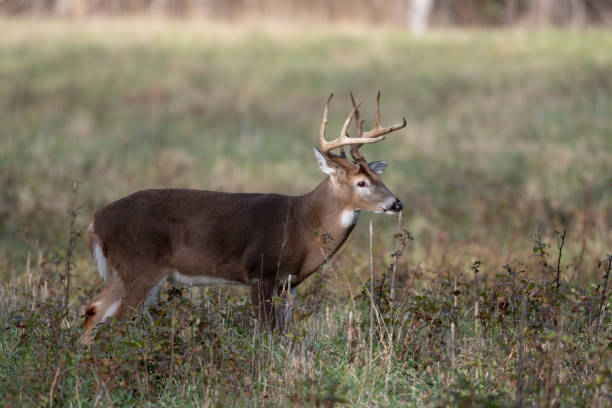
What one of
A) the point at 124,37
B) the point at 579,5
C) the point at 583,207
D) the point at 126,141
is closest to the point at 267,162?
the point at 126,141

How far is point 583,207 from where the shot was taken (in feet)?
35.4

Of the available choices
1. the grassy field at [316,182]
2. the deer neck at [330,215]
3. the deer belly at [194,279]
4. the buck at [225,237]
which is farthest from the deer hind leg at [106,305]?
the deer neck at [330,215]

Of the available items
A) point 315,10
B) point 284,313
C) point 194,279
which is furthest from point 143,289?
point 315,10

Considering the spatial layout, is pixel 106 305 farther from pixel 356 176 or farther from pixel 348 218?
pixel 356 176

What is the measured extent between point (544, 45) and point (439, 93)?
5.92 meters

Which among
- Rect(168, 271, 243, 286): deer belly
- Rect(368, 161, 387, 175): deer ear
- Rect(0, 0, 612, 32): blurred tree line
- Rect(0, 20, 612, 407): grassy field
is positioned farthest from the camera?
Rect(0, 0, 612, 32): blurred tree line

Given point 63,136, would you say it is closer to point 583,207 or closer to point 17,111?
point 17,111

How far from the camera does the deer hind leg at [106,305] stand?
5.72m

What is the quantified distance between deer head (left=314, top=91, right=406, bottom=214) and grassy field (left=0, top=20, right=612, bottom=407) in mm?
579

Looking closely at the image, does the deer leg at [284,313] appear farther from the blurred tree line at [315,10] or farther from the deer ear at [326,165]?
the blurred tree line at [315,10]

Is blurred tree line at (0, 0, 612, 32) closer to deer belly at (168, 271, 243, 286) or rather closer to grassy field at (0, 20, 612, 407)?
grassy field at (0, 20, 612, 407)

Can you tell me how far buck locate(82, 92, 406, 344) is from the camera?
5.91 m

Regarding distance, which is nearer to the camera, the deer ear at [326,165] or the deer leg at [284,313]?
the deer leg at [284,313]

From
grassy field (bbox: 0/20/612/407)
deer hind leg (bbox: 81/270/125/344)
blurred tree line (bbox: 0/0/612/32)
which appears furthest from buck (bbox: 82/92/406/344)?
blurred tree line (bbox: 0/0/612/32)
